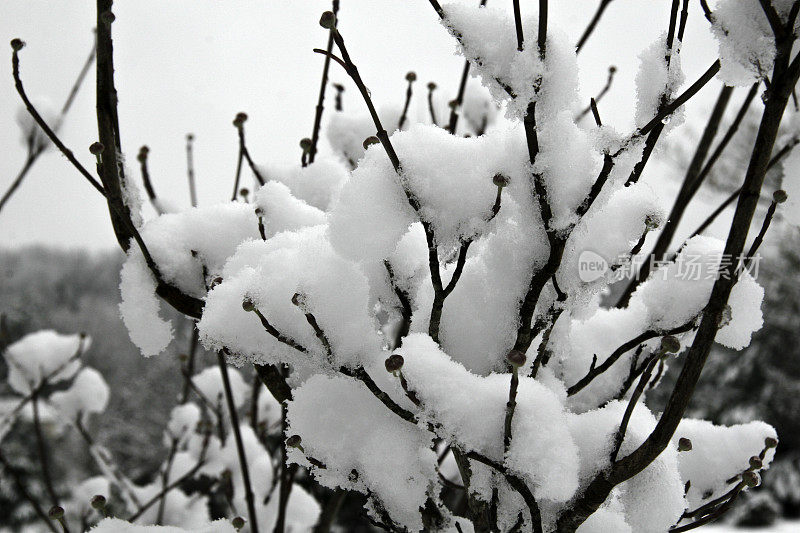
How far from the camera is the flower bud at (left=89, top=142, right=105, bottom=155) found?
0.73 metres

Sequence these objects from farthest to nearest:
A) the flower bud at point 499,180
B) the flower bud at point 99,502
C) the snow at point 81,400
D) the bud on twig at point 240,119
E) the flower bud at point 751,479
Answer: the snow at point 81,400, the bud on twig at point 240,119, the flower bud at point 99,502, the flower bud at point 751,479, the flower bud at point 499,180

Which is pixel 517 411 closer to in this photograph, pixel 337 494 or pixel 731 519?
pixel 337 494

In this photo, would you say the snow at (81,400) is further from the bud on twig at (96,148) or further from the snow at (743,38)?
the snow at (743,38)

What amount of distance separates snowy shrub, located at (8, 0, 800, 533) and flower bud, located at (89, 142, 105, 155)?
0.14ft

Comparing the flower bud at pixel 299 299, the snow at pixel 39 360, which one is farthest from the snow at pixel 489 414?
the snow at pixel 39 360

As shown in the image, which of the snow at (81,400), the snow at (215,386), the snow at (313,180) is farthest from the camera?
the snow at (81,400)

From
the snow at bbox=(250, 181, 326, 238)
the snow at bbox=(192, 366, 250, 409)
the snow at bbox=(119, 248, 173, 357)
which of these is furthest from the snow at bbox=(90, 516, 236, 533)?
the snow at bbox=(192, 366, 250, 409)

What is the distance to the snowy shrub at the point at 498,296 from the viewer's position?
563 mm

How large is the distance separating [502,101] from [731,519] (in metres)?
11.8

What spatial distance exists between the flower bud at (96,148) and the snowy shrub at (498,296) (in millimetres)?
44

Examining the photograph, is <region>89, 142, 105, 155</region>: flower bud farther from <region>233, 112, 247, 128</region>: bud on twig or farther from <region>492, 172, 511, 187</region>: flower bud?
<region>492, 172, 511, 187</region>: flower bud

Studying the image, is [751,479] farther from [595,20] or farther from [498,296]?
[595,20]

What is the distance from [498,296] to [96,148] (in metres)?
0.55

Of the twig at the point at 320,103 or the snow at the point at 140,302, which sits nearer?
the snow at the point at 140,302
